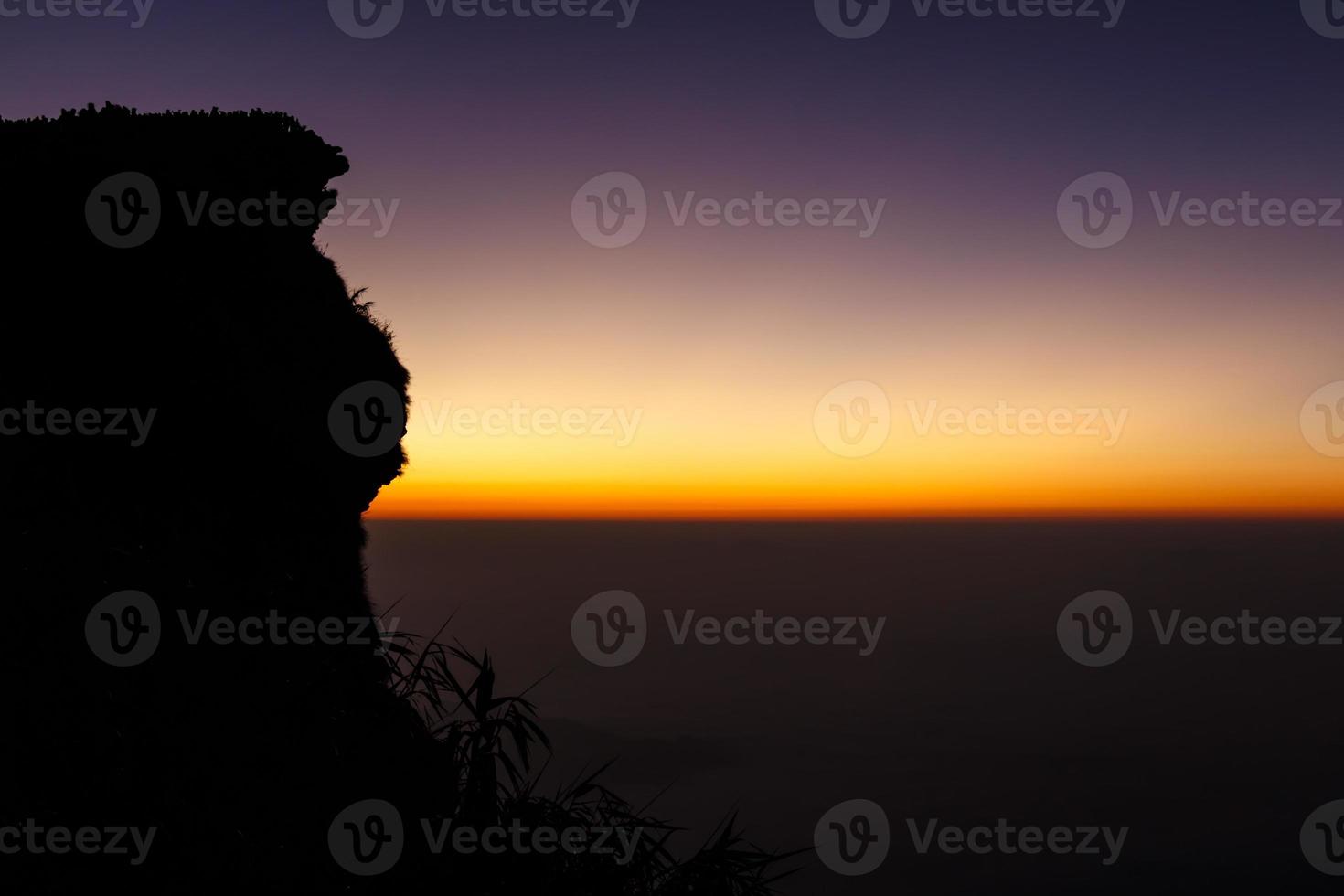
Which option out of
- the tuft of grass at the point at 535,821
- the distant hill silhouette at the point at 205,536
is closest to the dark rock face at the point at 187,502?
the distant hill silhouette at the point at 205,536

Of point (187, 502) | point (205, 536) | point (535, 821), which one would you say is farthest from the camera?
point (187, 502)

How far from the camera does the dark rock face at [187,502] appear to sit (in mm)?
7836

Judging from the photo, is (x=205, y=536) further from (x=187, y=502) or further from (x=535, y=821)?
(x=535, y=821)

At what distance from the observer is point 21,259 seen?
12148 millimetres

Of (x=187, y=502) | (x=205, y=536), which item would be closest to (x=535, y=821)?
(x=205, y=536)

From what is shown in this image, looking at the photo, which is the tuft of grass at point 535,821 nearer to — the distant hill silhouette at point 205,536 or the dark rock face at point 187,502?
the distant hill silhouette at point 205,536

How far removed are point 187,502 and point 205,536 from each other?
1.98 feet

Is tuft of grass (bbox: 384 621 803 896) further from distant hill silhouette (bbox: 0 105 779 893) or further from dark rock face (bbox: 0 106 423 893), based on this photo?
dark rock face (bbox: 0 106 423 893)

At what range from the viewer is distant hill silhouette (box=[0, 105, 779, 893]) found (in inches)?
310

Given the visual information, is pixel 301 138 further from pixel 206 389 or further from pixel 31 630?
pixel 31 630

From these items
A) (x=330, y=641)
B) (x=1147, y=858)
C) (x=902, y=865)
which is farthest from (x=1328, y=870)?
(x=330, y=641)

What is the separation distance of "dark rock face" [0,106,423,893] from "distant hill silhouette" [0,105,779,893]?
0.03 meters

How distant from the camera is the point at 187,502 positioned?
40.6 ft

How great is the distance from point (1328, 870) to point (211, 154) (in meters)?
252
